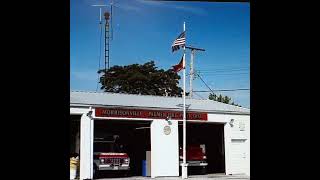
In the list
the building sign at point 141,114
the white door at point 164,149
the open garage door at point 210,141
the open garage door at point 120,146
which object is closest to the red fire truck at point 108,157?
the open garage door at point 120,146

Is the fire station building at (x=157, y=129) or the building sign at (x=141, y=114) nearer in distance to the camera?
the fire station building at (x=157, y=129)

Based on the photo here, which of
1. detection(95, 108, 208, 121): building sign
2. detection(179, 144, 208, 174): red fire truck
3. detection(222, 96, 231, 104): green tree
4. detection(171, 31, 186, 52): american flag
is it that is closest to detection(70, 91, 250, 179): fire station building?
detection(95, 108, 208, 121): building sign

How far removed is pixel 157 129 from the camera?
19.3 m

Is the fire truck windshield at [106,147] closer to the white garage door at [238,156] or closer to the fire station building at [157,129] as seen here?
the fire station building at [157,129]

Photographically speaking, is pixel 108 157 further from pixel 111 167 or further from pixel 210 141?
pixel 210 141

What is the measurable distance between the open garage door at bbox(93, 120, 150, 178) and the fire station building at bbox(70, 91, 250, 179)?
46 millimetres

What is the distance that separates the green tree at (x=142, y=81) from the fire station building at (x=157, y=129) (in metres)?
17.2

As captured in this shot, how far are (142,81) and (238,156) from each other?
20.6 metres

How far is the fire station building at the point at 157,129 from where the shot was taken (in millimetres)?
17797

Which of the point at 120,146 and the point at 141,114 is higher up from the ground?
the point at 141,114

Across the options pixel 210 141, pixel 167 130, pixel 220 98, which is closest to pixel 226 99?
pixel 220 98

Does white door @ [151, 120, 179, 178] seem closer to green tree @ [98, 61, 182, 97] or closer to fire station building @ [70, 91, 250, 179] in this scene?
fire station building @ [70, 91, 250, 179]
